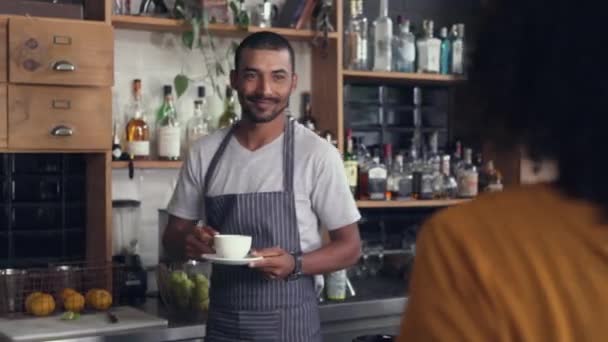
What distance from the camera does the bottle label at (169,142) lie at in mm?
2832

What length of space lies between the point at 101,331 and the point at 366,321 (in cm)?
89

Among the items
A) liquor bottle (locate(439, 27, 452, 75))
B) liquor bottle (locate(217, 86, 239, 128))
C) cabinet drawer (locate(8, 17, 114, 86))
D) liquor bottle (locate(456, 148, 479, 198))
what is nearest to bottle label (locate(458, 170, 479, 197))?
liquor bottle (locate(456, 148, 479, 198))

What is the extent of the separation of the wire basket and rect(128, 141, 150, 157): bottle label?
1.28 feet

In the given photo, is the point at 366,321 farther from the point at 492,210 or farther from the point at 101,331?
the point at 492,210

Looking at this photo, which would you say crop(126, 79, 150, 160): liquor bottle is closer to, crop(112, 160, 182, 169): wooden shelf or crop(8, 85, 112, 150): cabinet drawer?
crop(112, 160, 182, 169): wooden shelf

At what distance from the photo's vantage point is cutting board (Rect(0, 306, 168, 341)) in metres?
2.16

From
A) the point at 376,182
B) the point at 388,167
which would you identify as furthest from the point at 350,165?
the point at 388,167

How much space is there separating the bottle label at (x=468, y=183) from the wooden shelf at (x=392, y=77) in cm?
38

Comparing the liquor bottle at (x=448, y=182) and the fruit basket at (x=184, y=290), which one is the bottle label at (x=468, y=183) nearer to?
the liquor bottle at (x=448, y=182)

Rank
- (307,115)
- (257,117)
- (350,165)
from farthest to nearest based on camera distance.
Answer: (307,115) < (350,165) < (257,117)

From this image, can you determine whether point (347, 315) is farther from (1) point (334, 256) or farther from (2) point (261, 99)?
(2) point (261, 99)

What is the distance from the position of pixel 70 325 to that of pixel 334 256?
2.42ft

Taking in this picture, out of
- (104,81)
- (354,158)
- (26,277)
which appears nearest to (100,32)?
(104,81)

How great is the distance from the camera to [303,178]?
223 centimetres
